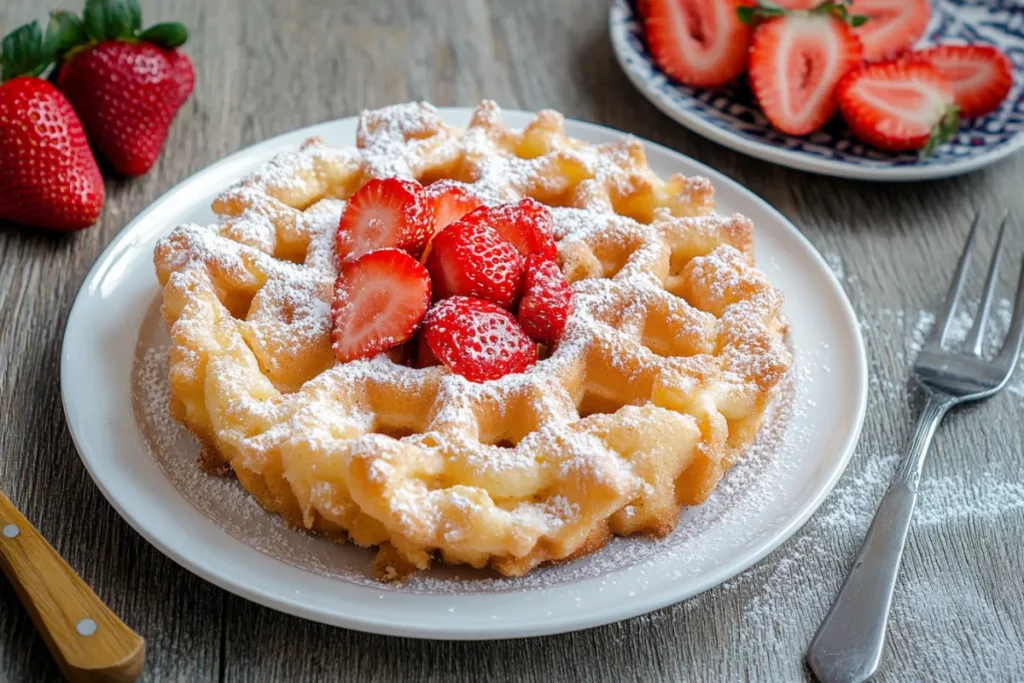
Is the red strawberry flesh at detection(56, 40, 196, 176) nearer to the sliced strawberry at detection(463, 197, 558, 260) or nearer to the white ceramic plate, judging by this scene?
the white ceramic plate

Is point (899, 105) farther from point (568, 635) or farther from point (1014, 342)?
point (568, 635)

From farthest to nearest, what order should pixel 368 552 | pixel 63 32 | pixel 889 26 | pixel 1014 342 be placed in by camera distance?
pixel 889 26, pixel 63 32, pixel 1014 342, pixel 368 552

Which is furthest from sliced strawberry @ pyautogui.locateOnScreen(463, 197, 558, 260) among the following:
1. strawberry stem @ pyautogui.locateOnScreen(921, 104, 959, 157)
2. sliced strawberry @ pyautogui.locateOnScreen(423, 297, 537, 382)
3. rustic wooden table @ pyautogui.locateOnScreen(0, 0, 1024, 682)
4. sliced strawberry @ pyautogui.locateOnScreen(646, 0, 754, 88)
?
strawberry stem @ pyautogui.locateOnScreen(921, 104, 959, 157)

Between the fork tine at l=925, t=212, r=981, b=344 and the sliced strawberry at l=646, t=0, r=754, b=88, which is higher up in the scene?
the sliced strawberry at l=646, t=0, r=754, b=88

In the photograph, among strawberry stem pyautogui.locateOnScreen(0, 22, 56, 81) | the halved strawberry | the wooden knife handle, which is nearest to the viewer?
the wooden knife handle

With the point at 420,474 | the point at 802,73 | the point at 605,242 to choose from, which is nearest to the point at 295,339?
the point at 420,474

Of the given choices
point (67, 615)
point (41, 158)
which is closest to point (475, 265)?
point (67, 615)

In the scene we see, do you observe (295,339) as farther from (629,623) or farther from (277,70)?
(277,70)
